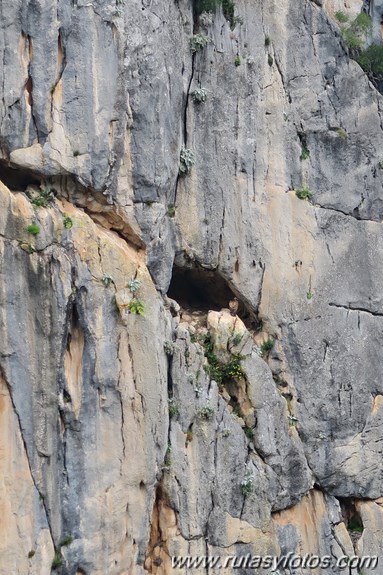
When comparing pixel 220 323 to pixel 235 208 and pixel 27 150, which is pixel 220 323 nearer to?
pixel 235 208

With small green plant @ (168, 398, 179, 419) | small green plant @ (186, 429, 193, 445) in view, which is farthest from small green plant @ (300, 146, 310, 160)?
small green plant @ (186, 429, 193, 445)

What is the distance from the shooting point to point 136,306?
1817 centimetres

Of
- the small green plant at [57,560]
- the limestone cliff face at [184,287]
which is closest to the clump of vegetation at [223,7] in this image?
the limestone cliff face at [184,287]

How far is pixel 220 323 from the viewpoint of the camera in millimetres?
20594

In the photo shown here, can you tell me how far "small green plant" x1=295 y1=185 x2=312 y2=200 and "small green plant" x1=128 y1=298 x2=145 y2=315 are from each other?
6.45 metres

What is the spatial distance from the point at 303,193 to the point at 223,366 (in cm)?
545

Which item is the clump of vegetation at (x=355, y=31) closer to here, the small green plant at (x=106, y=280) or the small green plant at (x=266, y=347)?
the small green plant at (x=266, y=347)

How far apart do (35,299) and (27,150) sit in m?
3.25

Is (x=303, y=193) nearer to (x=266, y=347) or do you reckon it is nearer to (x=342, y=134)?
(x=342, y=134)

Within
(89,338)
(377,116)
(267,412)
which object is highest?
(377,116)

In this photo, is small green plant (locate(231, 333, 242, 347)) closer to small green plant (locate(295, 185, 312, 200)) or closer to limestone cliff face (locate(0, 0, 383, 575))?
limestone cliff face (locate(0, 0, 383, 575))

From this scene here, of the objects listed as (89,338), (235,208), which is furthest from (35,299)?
(235,208)

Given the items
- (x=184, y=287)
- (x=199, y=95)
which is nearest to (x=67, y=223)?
(x=184, y=287)

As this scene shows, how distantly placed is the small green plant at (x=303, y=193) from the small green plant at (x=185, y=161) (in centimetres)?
344
